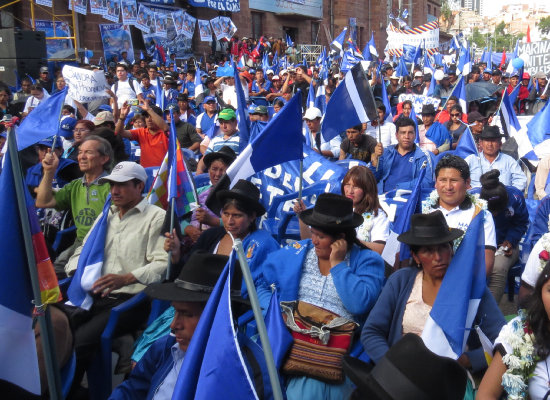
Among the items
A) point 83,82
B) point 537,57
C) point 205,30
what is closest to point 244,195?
point 83,82

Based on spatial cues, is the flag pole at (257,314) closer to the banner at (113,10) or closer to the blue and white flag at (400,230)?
the blue and white flag at (400,230)

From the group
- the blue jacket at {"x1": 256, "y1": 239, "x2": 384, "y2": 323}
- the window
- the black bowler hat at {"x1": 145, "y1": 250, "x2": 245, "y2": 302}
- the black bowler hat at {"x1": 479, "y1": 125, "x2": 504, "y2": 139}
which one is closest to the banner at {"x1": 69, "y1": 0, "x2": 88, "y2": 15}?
the black bowler hat at {"x1": 479, "y1": 125, "x2": 504, "y2": 139}

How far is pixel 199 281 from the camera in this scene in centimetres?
290

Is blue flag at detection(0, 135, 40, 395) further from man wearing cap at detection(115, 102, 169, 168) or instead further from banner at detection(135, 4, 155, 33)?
banner at detection(135, 4, 155, 33)

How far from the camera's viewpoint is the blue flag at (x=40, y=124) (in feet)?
15.4

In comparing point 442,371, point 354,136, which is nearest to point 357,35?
point 354,136

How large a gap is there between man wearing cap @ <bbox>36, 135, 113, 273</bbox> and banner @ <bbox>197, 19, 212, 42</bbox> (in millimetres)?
23961

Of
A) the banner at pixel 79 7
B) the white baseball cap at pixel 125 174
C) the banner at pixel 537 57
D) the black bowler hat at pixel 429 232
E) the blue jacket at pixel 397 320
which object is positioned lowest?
the blue jacket at pixel 397 320

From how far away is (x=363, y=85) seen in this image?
20.5ft

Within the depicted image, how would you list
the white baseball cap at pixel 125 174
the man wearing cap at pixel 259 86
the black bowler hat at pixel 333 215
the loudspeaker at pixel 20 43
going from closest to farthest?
the black bowler hat at pixel 333 215 < the white baseball cap at pixel 125 174 < the loudspeaker at pixel 20 43 < the man wearing cap at pixel 259 86

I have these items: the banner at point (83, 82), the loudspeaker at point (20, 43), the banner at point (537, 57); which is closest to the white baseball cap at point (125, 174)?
the banner at point (83, 82)

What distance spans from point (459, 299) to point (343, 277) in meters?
0.61

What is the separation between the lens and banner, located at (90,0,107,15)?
20.6 m

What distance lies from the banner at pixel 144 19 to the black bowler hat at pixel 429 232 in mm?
22414
